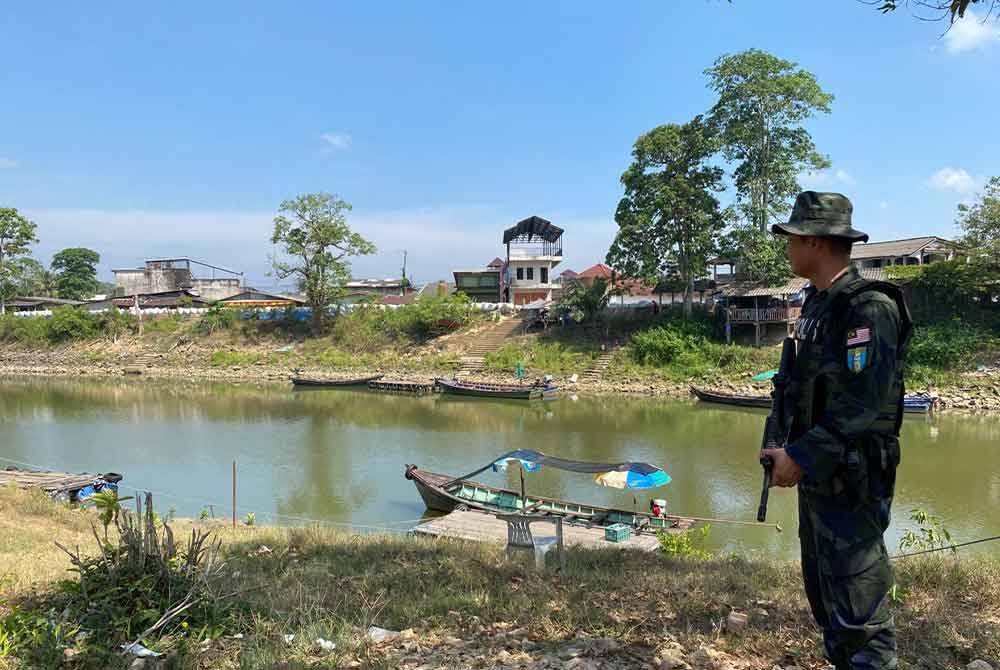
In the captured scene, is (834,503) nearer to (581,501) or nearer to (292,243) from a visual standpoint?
(581,501)

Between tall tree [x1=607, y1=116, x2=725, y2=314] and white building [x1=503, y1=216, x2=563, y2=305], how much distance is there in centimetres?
1333

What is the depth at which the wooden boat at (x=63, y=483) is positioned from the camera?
1157 cm

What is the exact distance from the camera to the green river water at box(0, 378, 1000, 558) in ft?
40.8

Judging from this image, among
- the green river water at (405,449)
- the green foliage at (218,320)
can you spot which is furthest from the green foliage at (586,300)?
the green foliage at (218,320)

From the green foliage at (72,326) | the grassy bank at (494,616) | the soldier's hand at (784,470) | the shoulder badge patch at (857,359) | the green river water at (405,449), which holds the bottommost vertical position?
the green river water at (405,449)

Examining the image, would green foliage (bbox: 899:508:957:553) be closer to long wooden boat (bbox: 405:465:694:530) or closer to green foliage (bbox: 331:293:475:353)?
long wooden boat (bbox: 405:465:694:530)

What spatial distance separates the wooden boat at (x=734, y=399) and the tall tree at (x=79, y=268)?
6594 cm

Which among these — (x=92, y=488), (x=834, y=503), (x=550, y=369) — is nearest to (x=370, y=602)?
(x=834, y=503)

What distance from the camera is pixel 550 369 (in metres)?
29.2

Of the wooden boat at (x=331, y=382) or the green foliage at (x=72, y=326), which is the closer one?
the wooden boat at (x=331, y=382)

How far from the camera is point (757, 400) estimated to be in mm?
22469

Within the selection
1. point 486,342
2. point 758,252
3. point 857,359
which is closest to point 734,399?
point 758,252

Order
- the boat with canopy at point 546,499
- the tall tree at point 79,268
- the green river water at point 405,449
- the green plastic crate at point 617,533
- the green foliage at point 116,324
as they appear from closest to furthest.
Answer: the green plastic crate at point 617,533 < the boat with canopy at point 546,499 < the green river water at point 405,449 < the green foliage at point 116,324 < the tall tree at point 79,268

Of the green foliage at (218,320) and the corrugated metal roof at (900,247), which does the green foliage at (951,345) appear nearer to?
the corrugated metal roof at (900,247)
